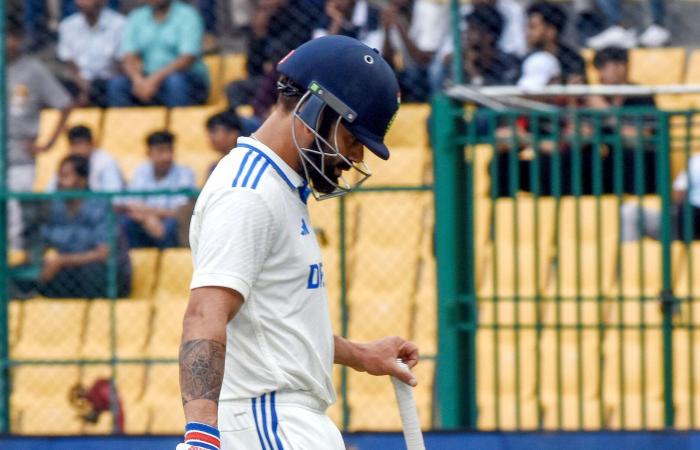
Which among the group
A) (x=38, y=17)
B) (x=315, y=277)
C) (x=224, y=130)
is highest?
(x=38, y=17)

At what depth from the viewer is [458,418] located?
7.21 metres

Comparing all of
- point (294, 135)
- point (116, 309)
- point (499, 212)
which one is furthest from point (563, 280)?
point (294, 135)

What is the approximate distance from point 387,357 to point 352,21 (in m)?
5.31

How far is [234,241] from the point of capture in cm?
311

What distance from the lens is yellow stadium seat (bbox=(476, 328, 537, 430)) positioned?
7180 millimetres

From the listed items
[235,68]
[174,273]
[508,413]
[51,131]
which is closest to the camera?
[508,413]

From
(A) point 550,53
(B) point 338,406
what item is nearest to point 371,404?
(B) point 338,406

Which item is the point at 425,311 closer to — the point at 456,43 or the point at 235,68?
the point at 456,43

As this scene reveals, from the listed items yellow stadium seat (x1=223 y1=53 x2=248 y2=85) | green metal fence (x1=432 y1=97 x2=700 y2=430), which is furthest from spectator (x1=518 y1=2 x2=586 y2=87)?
yellow stadium seat (x1=223 y1=53 x2=248 y2=85)

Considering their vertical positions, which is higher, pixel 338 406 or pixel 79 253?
pixel 79 253

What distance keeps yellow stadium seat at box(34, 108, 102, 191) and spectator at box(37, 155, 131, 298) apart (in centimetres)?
63

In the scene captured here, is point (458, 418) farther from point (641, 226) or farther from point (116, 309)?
point (116, 309)

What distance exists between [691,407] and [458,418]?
116 cm

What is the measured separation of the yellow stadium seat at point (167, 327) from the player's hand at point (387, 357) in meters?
4.12
